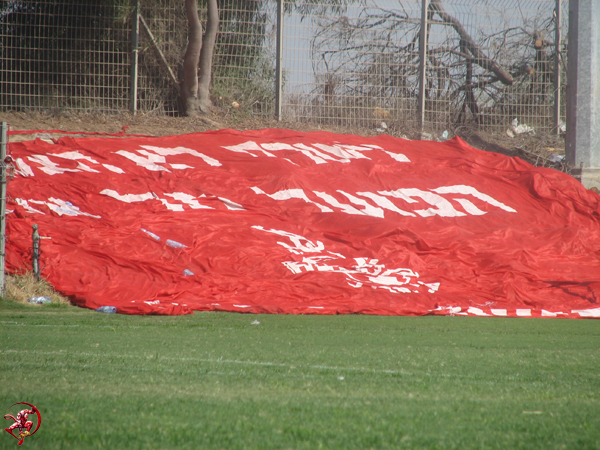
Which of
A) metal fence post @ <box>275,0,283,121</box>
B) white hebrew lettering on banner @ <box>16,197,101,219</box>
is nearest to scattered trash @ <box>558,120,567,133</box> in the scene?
metal fence post @ <box>275,0,283,121</box>

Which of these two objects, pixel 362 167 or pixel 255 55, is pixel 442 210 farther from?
pixel 255 55

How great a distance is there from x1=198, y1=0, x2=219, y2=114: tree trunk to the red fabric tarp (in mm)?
2228

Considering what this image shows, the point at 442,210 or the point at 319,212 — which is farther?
the point at 442,210

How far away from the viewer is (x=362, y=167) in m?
10.6

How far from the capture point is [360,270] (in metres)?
7.52

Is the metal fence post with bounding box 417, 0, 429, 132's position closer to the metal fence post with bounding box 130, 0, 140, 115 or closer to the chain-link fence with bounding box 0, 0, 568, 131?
the chain-link fence with bounding box 0, 0, 568, 131

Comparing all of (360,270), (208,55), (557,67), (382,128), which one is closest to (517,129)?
(557,67)

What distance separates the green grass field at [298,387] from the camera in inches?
89.7

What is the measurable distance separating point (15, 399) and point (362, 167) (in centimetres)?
842

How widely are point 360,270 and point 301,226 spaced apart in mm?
1348

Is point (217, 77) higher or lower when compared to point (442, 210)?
higher

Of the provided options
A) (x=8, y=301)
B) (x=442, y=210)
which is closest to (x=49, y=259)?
(x=8, y=301)

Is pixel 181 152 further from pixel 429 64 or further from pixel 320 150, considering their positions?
pixel 429 64

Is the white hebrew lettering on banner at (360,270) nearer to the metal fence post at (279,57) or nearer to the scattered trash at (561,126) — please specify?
the metal fence post at (279,57)
